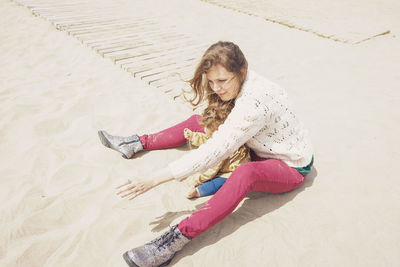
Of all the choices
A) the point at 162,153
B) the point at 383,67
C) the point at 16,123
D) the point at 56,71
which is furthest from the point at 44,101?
the point at 383,67

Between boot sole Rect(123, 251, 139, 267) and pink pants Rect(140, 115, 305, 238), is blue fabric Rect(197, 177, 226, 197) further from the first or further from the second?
boot sole Rect(123, 251, 139, 267)

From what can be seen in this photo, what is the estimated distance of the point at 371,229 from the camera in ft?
6.18

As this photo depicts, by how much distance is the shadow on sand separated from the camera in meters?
1.82

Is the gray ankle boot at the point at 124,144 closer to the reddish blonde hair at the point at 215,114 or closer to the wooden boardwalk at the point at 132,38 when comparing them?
the reddish blonde hair at the point at 215,114

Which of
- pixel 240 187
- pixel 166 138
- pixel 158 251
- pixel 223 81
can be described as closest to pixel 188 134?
pixel 166 138

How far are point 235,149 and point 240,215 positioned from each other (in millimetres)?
561

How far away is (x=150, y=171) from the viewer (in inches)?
94.9

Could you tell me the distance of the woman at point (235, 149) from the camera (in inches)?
65.7

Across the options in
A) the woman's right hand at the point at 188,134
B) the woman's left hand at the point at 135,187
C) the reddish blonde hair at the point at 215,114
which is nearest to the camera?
the woman's left hand at the point at 135,187

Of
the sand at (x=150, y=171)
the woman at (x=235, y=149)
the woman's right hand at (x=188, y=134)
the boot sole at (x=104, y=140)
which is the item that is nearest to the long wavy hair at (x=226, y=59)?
the woman at (x=235, y=149)

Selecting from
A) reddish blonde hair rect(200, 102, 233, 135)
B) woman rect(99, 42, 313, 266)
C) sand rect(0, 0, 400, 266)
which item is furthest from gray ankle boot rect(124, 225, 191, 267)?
reddish blonde hair rect(200, 102, 233, 135)

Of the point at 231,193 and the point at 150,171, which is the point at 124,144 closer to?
the point at 150,171

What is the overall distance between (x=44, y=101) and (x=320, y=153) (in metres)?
3.03

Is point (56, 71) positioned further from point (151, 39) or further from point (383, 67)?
point (383, 67)
